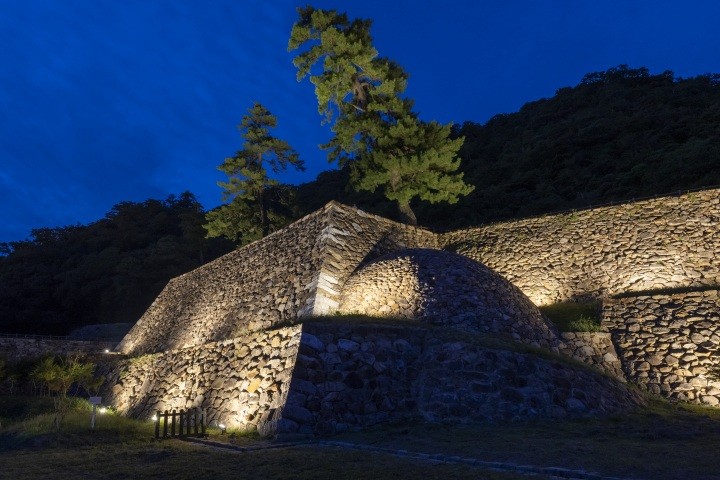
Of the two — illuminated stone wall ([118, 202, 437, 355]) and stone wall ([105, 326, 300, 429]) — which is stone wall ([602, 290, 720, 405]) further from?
stone wall ([105, 326, 300, 429])

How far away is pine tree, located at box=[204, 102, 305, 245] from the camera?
26.9 metres

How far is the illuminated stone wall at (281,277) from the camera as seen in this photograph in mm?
15281

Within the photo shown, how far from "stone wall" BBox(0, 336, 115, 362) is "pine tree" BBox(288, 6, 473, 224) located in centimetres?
1598

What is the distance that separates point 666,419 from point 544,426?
262cm

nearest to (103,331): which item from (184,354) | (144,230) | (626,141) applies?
(144,230)

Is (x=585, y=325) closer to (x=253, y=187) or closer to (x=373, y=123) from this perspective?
(x=373, y=123)

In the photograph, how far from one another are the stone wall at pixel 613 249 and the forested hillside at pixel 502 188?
388 inches

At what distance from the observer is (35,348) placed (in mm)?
23156

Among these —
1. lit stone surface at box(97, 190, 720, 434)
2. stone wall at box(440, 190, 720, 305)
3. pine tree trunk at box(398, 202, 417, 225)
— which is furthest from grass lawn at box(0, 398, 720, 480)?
pine tree trunk at box(398, 202, 417, 225)

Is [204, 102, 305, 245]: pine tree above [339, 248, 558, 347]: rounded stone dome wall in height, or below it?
above

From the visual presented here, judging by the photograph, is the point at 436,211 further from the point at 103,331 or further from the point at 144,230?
the point at 144,230

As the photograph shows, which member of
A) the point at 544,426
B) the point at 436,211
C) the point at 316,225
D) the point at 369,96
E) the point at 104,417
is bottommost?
the point at 104,417

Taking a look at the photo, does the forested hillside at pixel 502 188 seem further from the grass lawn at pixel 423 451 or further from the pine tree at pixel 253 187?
the grass lawn at pixel 423 451

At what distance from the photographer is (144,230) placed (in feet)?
162
